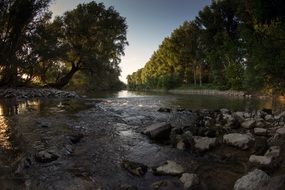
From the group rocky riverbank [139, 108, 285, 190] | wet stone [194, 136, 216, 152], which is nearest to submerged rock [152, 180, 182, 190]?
rocky riverbank [139, 108, 285, 190]

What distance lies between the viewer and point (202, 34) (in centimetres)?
5872

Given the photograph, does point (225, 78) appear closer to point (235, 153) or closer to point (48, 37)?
point (48, 37)

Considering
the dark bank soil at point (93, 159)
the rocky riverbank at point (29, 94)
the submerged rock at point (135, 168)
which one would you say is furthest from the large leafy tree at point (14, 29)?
the submerged rock at point (135, 168)

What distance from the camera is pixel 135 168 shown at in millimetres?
7586

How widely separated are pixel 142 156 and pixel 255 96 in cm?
3734

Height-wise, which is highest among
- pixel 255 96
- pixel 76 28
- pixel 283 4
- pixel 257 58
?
pixel 76 28

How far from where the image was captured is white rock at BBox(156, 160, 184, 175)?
24.5 ft

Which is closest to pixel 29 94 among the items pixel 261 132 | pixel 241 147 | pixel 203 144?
pixel 261 132

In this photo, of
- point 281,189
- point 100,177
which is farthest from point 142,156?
point 281,189

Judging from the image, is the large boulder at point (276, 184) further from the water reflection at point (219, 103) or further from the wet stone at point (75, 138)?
the water reflection at point (219, 103)

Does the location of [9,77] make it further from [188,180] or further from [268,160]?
[268,160]

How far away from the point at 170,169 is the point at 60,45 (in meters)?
39.0

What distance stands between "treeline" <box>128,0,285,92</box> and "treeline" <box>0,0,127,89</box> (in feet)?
59.9

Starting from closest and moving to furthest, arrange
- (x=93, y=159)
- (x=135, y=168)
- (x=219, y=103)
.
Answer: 1. (x=135, y=168)
2. (x=93, y=159)
3. (x=219, y=103)
